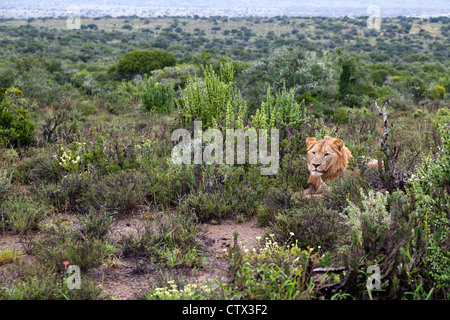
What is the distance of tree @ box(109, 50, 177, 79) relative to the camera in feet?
72.1

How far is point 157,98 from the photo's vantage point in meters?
12.5

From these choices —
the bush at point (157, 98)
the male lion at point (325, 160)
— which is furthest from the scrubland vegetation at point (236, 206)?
the bush at point (157, 98)

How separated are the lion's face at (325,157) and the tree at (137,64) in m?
18.0

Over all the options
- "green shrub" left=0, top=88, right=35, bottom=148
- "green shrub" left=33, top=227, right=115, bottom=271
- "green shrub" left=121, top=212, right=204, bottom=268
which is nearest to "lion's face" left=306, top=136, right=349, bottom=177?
"green shrub" left=121, top=212, right=204, bottom=268

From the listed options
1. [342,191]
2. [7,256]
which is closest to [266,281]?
[342,191]

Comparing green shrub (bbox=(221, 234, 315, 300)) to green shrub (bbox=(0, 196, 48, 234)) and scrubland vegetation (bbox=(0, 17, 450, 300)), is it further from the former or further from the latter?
green shrub (bbox=(0, 196, 48, 234))

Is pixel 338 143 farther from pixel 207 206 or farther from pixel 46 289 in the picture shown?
pixel 46 289

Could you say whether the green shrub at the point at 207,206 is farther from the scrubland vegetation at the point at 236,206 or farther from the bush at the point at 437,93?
the bush at the point at 437,93

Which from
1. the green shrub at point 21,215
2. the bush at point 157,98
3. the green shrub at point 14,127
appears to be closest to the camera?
the green shrub at point 21,215

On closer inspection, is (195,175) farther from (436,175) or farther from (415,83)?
(415,83)

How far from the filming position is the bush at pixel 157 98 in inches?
489

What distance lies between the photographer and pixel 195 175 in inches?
216

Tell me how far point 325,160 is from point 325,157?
0.04 metres
